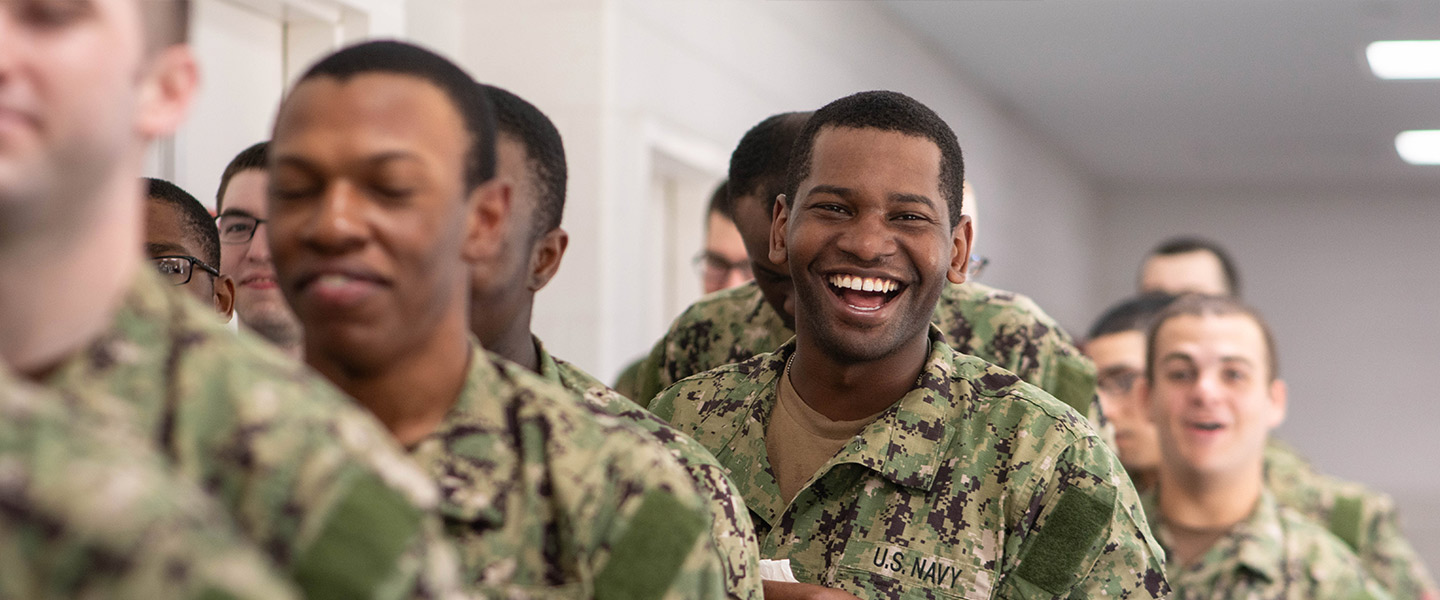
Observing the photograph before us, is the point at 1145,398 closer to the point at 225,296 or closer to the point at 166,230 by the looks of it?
the point at 225,296

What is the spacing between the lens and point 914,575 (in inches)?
75.5

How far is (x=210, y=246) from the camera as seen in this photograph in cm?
237

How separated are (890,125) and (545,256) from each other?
508mm

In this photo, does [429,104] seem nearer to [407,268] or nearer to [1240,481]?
[407,268]

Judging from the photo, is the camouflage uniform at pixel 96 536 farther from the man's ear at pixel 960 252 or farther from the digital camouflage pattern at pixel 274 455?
the man's ear at pixel 960 252

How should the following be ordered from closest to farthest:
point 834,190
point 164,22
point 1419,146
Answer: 1. point 164,22
2. point 834,190
3. point 1419,146

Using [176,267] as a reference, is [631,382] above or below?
below

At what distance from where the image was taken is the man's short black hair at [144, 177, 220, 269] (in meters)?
2.31

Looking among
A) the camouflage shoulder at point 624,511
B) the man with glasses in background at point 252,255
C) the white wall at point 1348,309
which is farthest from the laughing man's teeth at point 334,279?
the white wall at point 1348,309

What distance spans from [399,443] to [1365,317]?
41.3ft

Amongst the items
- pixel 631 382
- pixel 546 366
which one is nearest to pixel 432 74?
pixel 546 366

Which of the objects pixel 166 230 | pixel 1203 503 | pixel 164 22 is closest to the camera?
pixel 164 22

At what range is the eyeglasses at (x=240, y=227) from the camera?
2549 millimetres

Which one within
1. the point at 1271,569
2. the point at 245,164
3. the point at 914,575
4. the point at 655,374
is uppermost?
the point at 245,164
